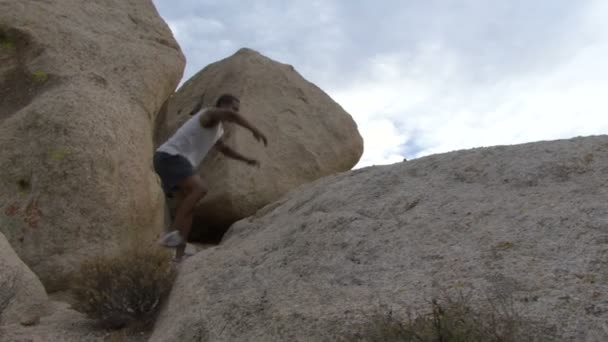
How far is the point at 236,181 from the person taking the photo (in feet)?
25.6

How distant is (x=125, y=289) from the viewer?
16.7 feet

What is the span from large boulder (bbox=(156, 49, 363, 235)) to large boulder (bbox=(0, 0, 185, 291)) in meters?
0.91

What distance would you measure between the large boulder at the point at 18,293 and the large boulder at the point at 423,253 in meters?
0.99

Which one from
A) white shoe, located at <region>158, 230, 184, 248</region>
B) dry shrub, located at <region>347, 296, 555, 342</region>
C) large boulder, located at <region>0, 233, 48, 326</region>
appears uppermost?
dry shrub, located at <region>347, 296, 555, 342</region>

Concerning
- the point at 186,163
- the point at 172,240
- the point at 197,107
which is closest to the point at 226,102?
the point at 186,163

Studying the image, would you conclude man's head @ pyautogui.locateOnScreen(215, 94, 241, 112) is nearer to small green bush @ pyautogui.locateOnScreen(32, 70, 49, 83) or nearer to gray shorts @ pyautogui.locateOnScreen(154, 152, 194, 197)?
gray shorts @ pyautogui.locateOnScreen(154, 152, 194, 197)

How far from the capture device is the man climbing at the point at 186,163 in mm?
6012

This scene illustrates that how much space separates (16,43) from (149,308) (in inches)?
146

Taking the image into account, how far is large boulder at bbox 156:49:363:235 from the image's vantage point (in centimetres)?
787

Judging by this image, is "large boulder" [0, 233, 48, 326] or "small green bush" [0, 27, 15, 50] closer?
"large boulder" [0, 233, 48, 326]

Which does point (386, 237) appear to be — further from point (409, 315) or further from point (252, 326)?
point (409, 315)

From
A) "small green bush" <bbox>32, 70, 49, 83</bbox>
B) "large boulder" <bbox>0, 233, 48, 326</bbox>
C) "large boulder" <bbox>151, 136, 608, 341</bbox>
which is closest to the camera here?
"large boulder" <bbox>151, 136, 608, 341</bbox>

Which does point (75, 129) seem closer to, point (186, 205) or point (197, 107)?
point (186, 205)

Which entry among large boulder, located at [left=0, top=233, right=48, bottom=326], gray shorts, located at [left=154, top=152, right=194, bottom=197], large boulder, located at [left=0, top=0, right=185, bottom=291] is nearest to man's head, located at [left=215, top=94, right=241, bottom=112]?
gray shorts, located at [left=154, top=152, right=194, bottom=197]
